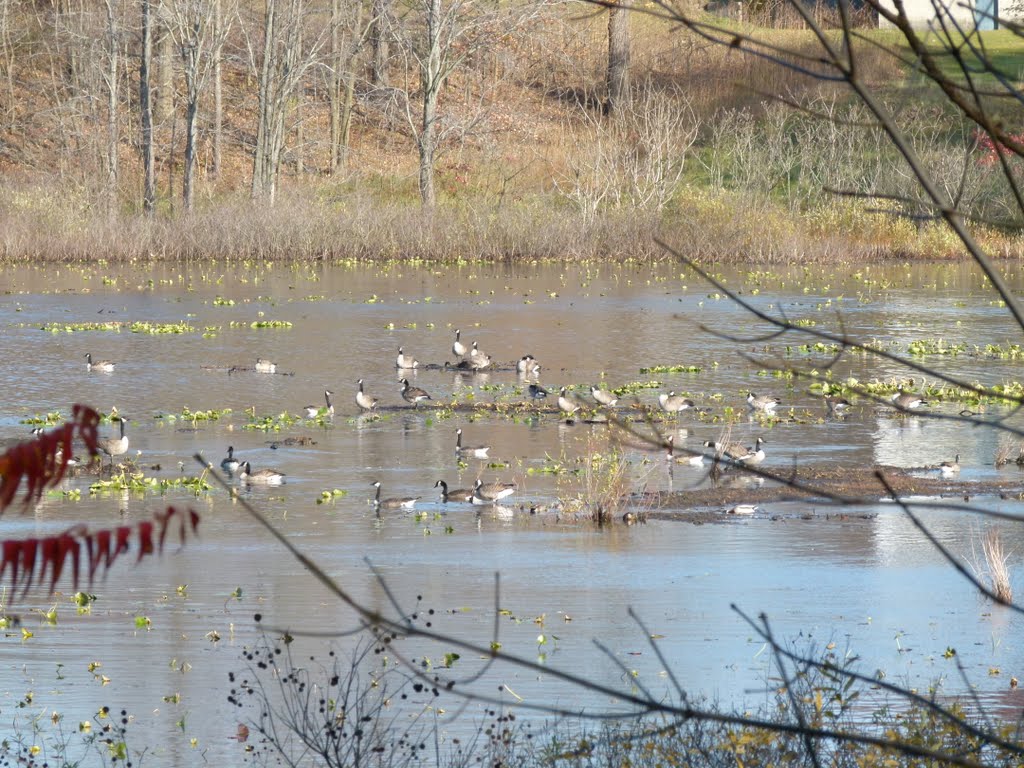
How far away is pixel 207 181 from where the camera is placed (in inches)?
2207

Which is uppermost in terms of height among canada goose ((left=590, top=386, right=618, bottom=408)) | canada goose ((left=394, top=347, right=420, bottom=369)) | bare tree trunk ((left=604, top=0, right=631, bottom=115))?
bare tree trunk ((left=604, top=0, right=631, bottom=115))

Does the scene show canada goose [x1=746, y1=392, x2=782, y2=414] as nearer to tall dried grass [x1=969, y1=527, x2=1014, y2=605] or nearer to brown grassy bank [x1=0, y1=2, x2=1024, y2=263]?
tall dried grass [x1=969, y1=527, x2=1014, y2=605]

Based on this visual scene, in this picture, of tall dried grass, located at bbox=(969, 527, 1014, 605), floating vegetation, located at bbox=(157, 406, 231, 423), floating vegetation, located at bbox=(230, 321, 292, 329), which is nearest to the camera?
tall dried grass, located at bbox=(969, 527, 1014, 605)

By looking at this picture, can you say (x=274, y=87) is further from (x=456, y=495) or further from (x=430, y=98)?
(x=456, y=495)

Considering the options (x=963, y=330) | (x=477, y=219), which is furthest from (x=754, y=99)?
(x=963, y=330)

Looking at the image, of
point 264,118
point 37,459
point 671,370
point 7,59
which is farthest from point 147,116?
point 37,459

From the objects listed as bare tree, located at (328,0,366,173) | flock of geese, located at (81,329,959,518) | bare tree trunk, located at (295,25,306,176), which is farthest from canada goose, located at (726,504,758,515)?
bare tree, located at (328,0,366,173)

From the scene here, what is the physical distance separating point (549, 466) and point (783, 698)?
8305mm

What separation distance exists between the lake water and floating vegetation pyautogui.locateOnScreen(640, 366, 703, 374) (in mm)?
230

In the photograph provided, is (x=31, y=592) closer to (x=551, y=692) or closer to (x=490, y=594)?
(x=490, y=594)

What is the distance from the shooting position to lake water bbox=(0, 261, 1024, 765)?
Answer: 29.9ft

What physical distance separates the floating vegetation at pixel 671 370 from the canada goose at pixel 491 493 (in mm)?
10003

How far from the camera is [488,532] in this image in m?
13.2

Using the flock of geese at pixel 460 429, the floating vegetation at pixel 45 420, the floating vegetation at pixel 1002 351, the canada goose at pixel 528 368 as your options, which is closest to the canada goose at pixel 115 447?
the flock of geese at pixel 460 429
